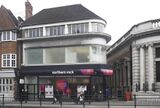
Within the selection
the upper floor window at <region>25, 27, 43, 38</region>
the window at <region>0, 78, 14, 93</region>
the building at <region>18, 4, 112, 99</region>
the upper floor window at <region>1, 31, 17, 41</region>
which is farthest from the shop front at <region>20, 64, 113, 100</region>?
the upper floor window at <region>1, 31, 17, 41</region>

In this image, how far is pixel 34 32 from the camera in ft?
186

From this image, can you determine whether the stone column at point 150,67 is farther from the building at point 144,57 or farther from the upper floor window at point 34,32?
the upper floor window at point 34,32

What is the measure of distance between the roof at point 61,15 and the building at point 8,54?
7.43 feet

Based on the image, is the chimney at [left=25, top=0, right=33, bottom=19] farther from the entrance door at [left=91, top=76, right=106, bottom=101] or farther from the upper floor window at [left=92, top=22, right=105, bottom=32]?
the entrance door at [left=91, top=76, right=106, bottom=101]

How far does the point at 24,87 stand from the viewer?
55812mm

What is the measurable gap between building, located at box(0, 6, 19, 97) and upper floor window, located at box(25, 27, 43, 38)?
1.75 metres

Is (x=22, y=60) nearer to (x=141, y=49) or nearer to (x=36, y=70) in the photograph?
(x=36, y=70)

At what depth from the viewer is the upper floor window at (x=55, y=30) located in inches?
2151

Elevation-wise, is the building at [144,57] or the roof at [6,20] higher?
the roof at [6,20]

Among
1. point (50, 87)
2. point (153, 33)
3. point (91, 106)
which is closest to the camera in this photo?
point (91, 106)

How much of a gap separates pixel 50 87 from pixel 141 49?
1336 cm

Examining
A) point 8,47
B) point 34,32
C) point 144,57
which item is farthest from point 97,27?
point 8,47

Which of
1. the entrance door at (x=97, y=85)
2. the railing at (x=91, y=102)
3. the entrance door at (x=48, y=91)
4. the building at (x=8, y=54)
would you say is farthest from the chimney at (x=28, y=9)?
the entrance door at (x=97, y=85)

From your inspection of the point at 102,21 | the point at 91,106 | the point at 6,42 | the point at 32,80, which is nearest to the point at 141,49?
the point at 102,21
